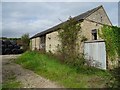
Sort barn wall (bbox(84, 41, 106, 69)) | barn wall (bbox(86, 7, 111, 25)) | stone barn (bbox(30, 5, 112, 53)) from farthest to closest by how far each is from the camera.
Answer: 1. barn wall (bbox(86, 7, 111, 25))
2. stone barn (bbox(30, 5, 112, 53))
3. barn wall (bbox(84, 41, 106, 69))

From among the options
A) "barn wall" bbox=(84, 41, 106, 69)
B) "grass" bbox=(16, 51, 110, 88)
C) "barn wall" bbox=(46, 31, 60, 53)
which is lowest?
"grass" bbox=(16, 51, 110, 88)

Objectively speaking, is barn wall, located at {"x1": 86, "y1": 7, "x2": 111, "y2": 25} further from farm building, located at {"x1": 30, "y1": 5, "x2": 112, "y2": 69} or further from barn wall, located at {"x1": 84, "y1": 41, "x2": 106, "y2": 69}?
barn wall, located at {"x1": 84, "y1": 41, "x2": 106, "y2": 69}

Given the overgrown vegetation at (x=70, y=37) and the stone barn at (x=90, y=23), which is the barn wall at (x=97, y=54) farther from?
the overgrown vegetation at (x=70, y=37)

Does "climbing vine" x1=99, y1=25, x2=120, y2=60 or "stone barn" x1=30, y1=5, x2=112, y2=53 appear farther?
"stone barn" x1=30, y1=5, x2=112, y2=53

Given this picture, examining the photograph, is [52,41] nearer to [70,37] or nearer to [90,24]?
[90,24]

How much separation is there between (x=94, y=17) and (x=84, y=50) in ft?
26.1

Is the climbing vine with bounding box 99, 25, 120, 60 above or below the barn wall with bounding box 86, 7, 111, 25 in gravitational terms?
below

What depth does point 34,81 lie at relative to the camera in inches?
409

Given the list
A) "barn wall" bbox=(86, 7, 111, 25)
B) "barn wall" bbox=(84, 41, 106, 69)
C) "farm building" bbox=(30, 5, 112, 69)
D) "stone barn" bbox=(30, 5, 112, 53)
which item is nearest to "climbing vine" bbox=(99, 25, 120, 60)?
"barn wall" bbox=(84, 41, 106, 69)

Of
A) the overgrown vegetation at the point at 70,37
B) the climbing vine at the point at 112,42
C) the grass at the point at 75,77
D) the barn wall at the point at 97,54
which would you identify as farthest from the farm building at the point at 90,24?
the grass at the point at 75,77

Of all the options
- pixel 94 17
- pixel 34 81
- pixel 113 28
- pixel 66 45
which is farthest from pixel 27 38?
pixel 34 81

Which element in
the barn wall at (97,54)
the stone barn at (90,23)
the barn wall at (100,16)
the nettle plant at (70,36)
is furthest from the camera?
the barn wall at (100,16)

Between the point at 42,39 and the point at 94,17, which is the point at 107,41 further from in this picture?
the point at 42,39

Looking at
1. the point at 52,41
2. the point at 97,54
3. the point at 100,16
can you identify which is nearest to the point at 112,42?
the point at 97,54
